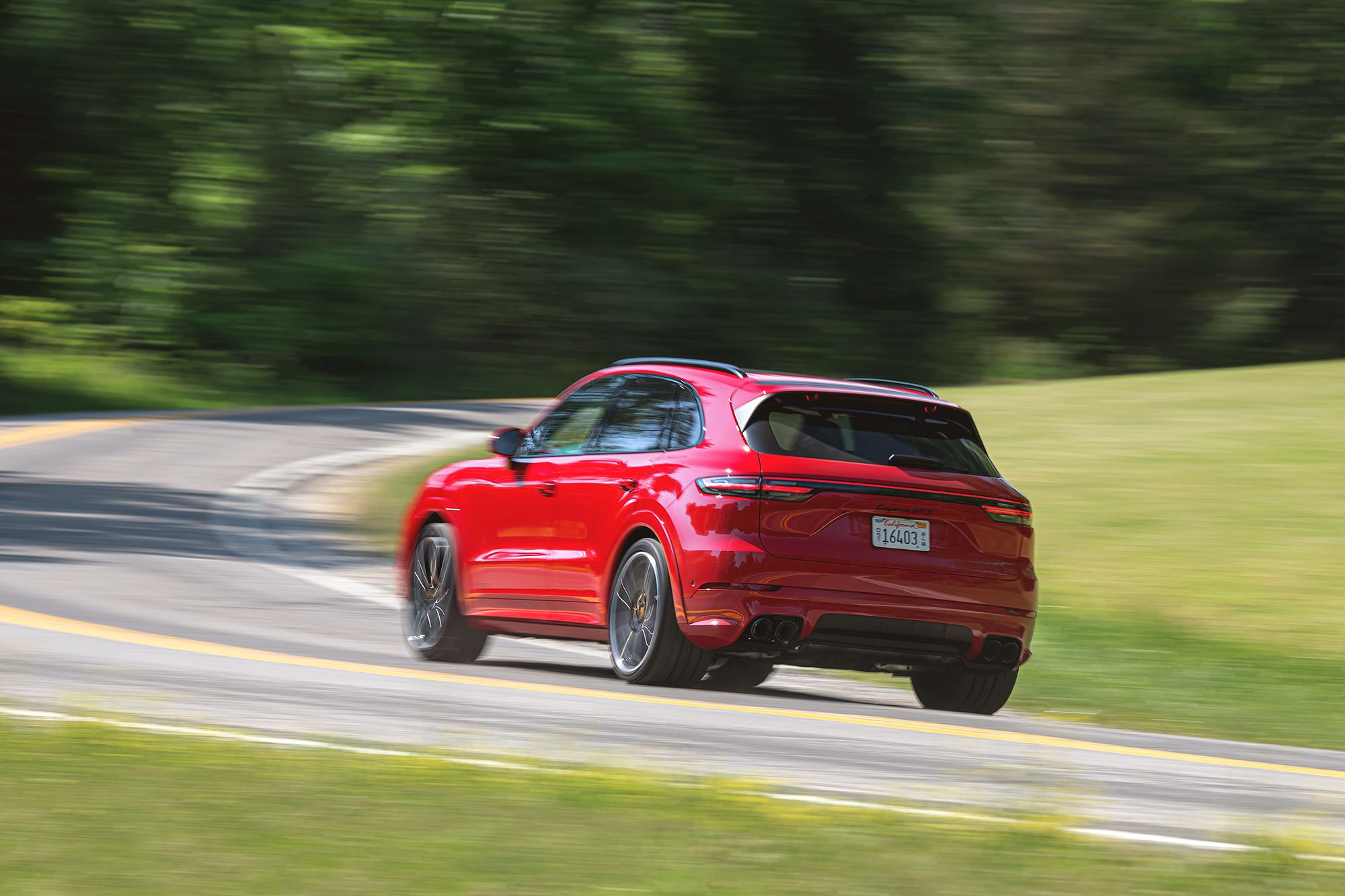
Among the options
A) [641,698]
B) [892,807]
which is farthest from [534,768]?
[641,698]

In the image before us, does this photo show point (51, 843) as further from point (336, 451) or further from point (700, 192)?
point (700, 192)

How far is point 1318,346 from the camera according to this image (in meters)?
44.5

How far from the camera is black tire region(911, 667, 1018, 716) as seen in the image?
9914 millimetres

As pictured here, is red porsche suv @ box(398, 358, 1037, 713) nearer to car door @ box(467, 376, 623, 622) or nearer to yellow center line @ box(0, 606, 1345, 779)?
car door @ box(467, 376, 623, 622)

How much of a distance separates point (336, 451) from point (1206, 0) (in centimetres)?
2562

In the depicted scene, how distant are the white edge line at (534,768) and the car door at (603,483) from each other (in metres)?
2.70

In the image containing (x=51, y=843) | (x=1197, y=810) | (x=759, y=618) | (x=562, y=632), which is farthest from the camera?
(x=562, y=632)

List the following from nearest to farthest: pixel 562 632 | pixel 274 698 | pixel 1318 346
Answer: pixel 274 698 < pixel 562 632 < pixel 1318 346

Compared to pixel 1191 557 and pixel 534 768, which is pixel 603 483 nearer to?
pixel 534 768

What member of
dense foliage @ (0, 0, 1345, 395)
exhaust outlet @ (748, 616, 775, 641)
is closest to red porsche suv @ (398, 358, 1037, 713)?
exhaust outlet @ (748, 616, 775, 641)

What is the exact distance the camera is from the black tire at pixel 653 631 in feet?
29.6

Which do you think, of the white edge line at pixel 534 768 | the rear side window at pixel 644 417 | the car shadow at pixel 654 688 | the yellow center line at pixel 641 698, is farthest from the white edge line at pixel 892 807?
the rear side window at pixel 644 417

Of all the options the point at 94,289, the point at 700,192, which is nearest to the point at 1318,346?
the point at 700,192

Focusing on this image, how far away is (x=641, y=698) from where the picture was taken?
873 centimetres
